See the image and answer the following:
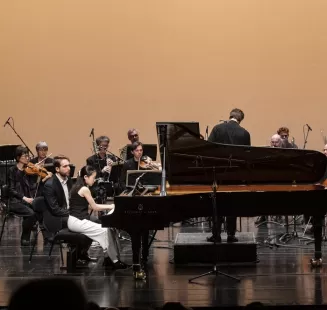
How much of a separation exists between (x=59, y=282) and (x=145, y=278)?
4.54 metres

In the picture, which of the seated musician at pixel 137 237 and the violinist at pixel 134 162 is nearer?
the seated musician at pixel 137 237

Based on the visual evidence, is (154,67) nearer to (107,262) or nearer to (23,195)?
(23,195)

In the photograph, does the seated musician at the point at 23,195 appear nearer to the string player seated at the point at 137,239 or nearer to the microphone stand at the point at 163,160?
the string player seated at the point at 137,239

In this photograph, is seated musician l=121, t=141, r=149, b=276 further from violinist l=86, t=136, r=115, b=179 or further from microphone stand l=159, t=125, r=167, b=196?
violinist l=86, t=136, r=115, b=179

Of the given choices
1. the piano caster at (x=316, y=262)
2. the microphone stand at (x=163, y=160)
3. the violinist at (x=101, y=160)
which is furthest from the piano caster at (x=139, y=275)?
the violinist at (x=101, y=160)

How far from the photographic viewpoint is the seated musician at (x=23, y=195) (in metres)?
8.19

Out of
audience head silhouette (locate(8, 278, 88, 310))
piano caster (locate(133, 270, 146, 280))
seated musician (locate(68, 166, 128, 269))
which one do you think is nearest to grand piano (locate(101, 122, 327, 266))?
piano caster (locate(133, 270, 146, 280))

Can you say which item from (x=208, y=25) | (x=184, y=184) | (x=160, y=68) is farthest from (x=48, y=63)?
(x=184, y=184)

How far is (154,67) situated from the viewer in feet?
39.0

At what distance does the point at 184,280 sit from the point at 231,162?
1.26 metres

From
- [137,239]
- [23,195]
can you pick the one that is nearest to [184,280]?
[137,239]

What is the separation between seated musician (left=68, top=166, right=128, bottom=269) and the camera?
6625 mm

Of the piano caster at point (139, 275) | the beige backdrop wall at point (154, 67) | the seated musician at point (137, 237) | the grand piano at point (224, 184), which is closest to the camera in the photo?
the grand piano at point (224, 184)

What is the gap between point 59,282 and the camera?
5.79 feet
